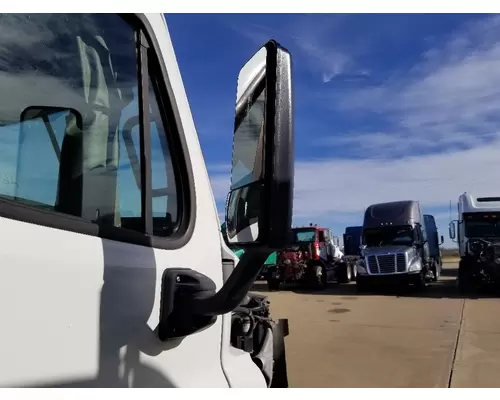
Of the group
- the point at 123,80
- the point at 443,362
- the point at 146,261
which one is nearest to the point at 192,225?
the point at 146,261

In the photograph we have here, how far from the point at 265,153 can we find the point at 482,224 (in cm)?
1701

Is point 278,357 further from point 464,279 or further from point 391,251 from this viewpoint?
point 464,279

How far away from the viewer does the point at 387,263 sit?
55.2ft

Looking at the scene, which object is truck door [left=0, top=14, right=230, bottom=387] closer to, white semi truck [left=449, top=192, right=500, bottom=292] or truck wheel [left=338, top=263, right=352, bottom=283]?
white semi truck [left=449, top=192, right=500, bottom=292]

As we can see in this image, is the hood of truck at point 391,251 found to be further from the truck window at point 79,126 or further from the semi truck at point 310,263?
the truck window at point 79,126

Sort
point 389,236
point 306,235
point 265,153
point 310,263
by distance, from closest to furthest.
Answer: point 265,153 < point 389,236 < point 310,263 < point 306,235

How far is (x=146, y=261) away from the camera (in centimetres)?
156

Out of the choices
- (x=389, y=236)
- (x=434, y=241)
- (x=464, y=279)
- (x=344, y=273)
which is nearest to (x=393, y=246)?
(x=389, y=236)

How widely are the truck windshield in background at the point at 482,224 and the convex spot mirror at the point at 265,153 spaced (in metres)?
16.8

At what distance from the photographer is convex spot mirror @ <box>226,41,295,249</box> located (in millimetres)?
1307

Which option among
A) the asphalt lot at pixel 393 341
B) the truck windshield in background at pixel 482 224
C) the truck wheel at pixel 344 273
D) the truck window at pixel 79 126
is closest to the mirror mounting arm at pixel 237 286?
the truck window at pixel 79 126

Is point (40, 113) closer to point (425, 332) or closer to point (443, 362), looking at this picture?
point (443, 362)

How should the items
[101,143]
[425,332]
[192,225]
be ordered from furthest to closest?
1. [425,332]
2. [192,225]
3. [101,143]

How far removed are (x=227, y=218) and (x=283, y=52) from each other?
0.53 meters
